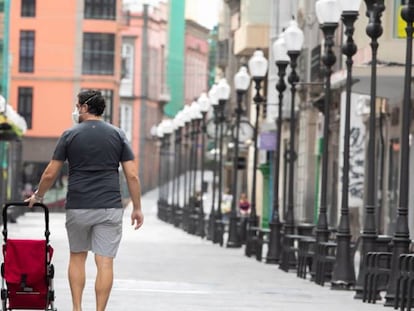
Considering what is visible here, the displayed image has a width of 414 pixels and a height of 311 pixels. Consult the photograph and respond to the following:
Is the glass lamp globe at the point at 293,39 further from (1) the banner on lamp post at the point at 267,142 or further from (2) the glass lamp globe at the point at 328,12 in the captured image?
(1) the banner on lamp post at the point at 267,142

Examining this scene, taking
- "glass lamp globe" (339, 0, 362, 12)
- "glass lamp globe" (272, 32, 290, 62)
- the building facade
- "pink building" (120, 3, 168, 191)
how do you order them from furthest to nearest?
"pink building" (120, 3, 168, 191), the building facade, "glass lamp globe" (272, 32, 290, 62), "glass lamp globe" (339, 0, 362, 12)

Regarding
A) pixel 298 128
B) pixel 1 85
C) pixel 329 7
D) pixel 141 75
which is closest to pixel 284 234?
pixel 329 7

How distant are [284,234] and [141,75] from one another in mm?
109928

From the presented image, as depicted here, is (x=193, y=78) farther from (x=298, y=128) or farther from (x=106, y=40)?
(x=298, y=128)

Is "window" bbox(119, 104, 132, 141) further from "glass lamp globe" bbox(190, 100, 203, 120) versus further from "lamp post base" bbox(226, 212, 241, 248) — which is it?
"lamp post base" bbox(226, 212, 241, 248)

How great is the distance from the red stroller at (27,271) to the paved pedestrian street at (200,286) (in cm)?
472

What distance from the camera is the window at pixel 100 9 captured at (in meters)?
119

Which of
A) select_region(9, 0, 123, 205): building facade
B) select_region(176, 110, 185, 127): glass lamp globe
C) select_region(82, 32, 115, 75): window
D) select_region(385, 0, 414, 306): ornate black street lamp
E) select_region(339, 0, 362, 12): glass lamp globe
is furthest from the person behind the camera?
select_region(82, 32, 115, 75): window

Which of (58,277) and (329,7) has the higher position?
(329,7)

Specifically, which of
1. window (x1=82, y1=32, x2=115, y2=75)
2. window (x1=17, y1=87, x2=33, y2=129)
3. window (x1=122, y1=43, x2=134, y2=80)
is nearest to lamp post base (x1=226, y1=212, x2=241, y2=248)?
window (x1=17, y1=87, x2=33, y2=129)

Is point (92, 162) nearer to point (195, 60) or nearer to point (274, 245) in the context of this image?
point (274, 245)

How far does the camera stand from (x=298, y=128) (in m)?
67.6

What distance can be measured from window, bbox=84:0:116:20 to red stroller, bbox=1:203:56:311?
103 metres

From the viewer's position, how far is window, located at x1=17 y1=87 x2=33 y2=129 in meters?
117
